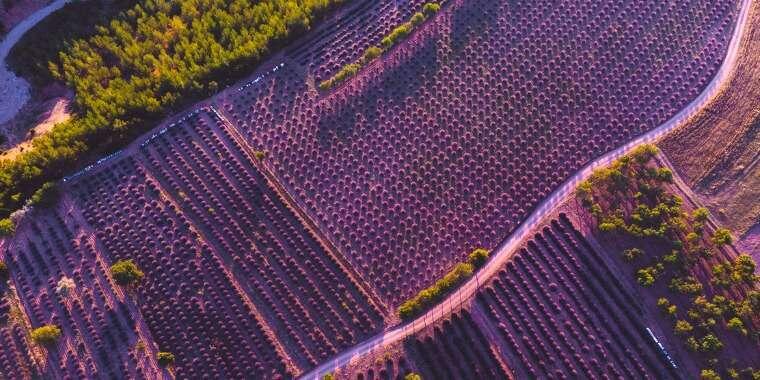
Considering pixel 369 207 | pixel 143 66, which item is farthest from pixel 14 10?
pixel 369 207

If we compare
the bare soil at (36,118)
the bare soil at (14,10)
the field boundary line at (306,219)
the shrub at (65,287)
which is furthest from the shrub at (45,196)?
the bare soil at (14,10)

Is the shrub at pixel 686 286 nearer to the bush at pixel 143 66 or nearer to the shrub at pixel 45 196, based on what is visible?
the bush at pixel 143 66

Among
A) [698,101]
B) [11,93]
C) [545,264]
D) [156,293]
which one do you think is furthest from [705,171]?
[11,93]

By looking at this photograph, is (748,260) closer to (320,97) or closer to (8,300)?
(320,97)

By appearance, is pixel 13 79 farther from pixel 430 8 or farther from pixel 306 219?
pixel 430 8

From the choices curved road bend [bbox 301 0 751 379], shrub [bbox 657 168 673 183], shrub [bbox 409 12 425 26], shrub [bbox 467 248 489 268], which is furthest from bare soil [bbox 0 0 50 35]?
shrub [bbox 657 168 673 183]

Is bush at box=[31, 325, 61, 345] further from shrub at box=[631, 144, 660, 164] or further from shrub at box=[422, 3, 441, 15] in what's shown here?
shrub at box=[631, 144, 660, 164]
